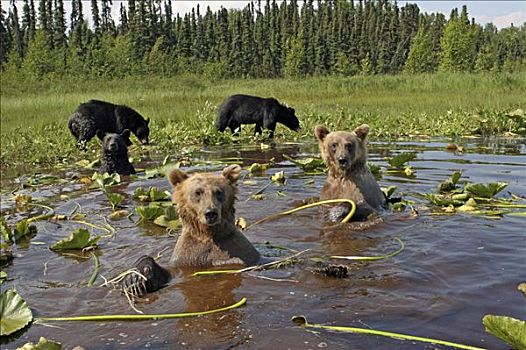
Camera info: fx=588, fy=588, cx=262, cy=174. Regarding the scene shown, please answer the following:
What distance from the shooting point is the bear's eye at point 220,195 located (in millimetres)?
4801

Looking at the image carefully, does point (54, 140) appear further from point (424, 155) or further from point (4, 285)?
point (4, 285)

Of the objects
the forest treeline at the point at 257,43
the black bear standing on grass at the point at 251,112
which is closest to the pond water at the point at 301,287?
the black bear standing on grass at the point at 251,112

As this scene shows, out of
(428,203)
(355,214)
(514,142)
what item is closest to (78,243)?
(355,214)

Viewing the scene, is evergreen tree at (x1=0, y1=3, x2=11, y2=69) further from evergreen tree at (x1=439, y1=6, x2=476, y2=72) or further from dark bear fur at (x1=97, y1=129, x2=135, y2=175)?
dark bear fur at (x1=97, y1=129, x2=135, y2=175)

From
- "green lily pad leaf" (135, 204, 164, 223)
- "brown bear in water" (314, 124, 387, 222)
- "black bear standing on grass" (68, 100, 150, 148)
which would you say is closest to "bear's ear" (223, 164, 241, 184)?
"green lily pad leaf" (135, 204, 164, 223)

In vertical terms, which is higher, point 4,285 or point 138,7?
point 138,7

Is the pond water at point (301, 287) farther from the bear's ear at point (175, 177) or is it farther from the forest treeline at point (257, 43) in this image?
the forest treeline at point (257, 43)

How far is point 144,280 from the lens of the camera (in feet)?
14.0

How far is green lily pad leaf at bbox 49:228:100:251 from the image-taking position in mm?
5406

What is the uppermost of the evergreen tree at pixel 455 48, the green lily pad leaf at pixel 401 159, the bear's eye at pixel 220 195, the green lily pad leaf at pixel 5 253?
the evergreen tree at pixel 455 48

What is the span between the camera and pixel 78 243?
5512 mm

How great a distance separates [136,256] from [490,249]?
319 centimetres

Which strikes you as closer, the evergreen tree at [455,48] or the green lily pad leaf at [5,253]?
the green lily pad leaf at [5,253]

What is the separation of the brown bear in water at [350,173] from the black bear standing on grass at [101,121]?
811cm
